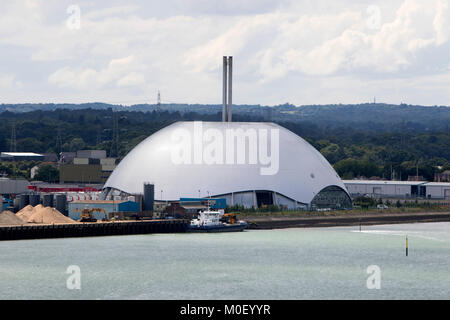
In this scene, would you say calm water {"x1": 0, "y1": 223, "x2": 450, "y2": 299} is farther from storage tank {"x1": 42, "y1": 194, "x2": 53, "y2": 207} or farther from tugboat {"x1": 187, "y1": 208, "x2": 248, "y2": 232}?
storage tank {"x1": 42, "y1": 194, "x2": 53, "y2": 207}

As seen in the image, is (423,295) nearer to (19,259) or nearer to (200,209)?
(19,259)

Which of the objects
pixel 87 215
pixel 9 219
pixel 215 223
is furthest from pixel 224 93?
pixel 9 219

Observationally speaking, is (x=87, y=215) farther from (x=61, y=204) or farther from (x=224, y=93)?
(x=224, y=93)

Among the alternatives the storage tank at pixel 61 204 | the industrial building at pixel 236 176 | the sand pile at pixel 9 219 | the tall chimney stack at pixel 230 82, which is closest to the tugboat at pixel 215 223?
the industrial building at pixel 236 176

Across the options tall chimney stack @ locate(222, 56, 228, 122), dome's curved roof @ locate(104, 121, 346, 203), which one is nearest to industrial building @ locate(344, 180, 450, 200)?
tall chimney stack @ locate(222, 56, 228, 122)
